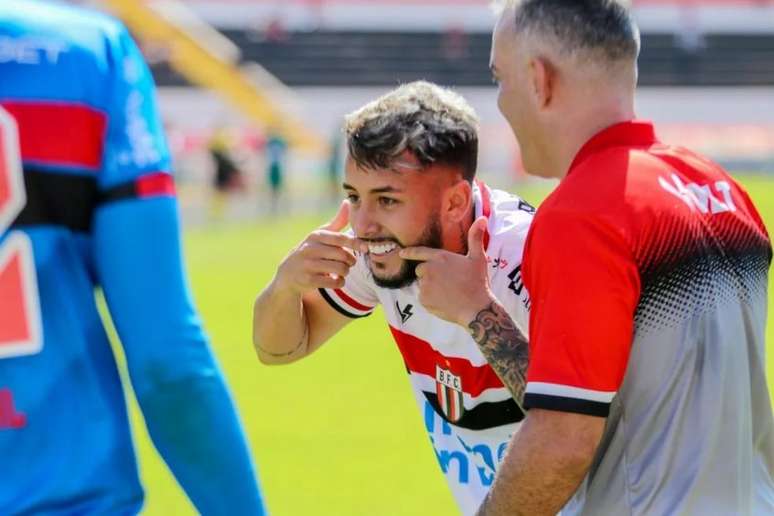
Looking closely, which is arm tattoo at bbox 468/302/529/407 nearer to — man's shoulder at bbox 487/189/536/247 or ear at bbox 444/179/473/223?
ear at bbox 444/179/473/223

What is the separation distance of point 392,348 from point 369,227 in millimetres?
9274

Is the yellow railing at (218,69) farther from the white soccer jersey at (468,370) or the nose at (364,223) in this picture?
the nose at (364,223)

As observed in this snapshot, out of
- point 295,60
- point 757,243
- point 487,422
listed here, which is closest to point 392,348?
point 487,422

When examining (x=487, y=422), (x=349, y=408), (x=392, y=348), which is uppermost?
(x=487, y=422)

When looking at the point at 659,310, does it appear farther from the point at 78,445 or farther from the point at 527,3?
the point at 78,445

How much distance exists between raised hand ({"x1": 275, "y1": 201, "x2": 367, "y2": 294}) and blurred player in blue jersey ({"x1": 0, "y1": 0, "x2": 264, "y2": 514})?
131 centimetres

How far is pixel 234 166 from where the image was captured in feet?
87.5

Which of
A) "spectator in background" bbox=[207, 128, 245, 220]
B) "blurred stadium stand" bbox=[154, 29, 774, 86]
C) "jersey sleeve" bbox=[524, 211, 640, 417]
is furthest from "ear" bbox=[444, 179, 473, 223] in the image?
"blurred stadium stand" bbox=[154, 29, 774, 86]

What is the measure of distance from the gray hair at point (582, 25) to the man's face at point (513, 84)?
5 centimetres

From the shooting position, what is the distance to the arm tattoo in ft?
9.68

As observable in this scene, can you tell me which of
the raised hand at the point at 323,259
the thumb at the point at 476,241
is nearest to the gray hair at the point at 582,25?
the thumb at the point at 476,241

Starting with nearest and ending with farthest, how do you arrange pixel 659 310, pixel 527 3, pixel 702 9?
pixel 659 310, pixel 527 3, pixel 702 9

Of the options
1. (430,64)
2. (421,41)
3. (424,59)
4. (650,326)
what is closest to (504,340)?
(650,326)

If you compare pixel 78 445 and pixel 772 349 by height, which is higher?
pixel 78 445
